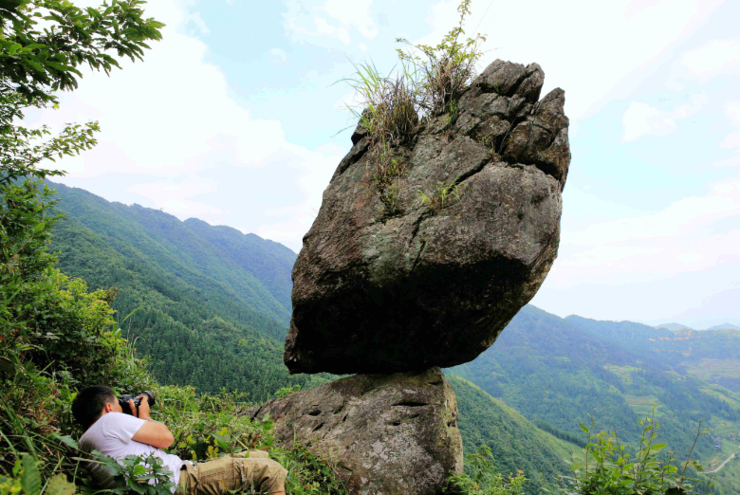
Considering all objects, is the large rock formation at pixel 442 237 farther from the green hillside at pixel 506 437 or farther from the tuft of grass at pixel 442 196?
the green hillside at pixel 506 437

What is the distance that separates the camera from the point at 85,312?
6.88 meters

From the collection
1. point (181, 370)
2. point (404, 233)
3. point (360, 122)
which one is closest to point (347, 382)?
point (404, 233)

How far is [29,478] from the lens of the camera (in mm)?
2170

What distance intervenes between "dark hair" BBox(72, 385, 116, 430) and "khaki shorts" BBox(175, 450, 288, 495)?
3.58ft

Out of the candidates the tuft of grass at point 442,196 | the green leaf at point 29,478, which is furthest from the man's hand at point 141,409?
the tuft of grass at point 442,196

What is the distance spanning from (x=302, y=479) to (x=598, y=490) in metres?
4.19

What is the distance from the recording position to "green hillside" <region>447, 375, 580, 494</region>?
214 ft

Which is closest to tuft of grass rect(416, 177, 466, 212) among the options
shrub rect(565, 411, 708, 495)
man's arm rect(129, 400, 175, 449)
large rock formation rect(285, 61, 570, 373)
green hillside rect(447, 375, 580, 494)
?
large rock formation rect(285, 61, 570, 373)

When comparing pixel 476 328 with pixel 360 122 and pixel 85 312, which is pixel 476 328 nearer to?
pixel 360 122

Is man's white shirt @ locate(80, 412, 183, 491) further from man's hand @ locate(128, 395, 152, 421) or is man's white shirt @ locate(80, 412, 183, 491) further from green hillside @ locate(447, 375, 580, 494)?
green hillside @ locate(447, 375, 580, 494)

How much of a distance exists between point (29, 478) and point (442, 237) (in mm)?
5615

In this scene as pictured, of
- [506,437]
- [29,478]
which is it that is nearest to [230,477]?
[29,478]

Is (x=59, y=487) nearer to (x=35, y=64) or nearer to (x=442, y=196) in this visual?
(x=35, y=64)

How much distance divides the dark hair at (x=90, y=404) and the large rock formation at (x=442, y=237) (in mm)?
3856
